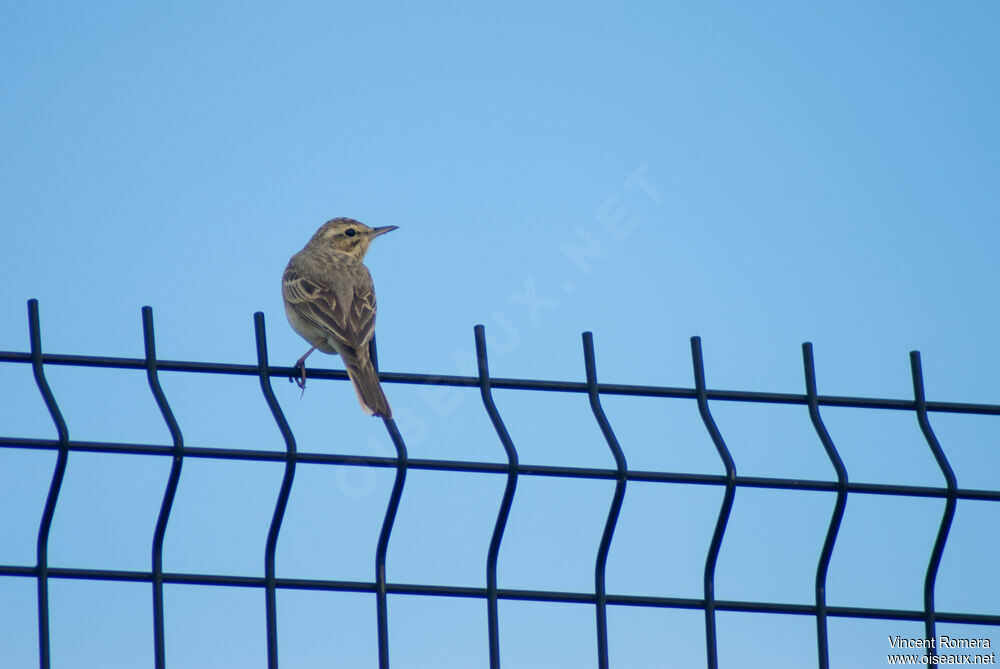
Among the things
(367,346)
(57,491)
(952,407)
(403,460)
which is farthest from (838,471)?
(367,346)

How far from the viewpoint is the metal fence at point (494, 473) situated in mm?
4461

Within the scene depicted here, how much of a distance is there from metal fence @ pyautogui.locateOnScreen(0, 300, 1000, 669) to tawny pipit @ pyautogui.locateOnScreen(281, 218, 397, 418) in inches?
64.8

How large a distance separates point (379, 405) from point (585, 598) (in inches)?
88.9

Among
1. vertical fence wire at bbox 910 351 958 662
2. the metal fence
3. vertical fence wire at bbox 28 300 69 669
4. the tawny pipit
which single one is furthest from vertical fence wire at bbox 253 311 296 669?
vertical fence wire at bbox 910 351 958 662

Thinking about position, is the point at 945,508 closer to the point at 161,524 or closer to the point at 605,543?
the point at 605,543

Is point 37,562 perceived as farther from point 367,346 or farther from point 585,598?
point 367,346

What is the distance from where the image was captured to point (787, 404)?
5.16 meters

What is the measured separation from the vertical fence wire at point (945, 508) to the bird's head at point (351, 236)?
7.90m

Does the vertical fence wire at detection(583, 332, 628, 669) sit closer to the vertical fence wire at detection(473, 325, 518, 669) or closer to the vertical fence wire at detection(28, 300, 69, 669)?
the vertical fence wire at detection(473, 325, 518, 669)

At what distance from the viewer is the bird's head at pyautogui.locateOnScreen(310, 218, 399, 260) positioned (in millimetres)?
12344

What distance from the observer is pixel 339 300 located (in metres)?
9.33

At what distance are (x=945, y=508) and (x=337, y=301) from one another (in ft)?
17.8

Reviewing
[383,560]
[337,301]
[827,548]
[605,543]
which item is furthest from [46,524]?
[337,301]

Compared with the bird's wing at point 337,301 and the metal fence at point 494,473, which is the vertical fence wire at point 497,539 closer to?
the metal fence at point 494,473
